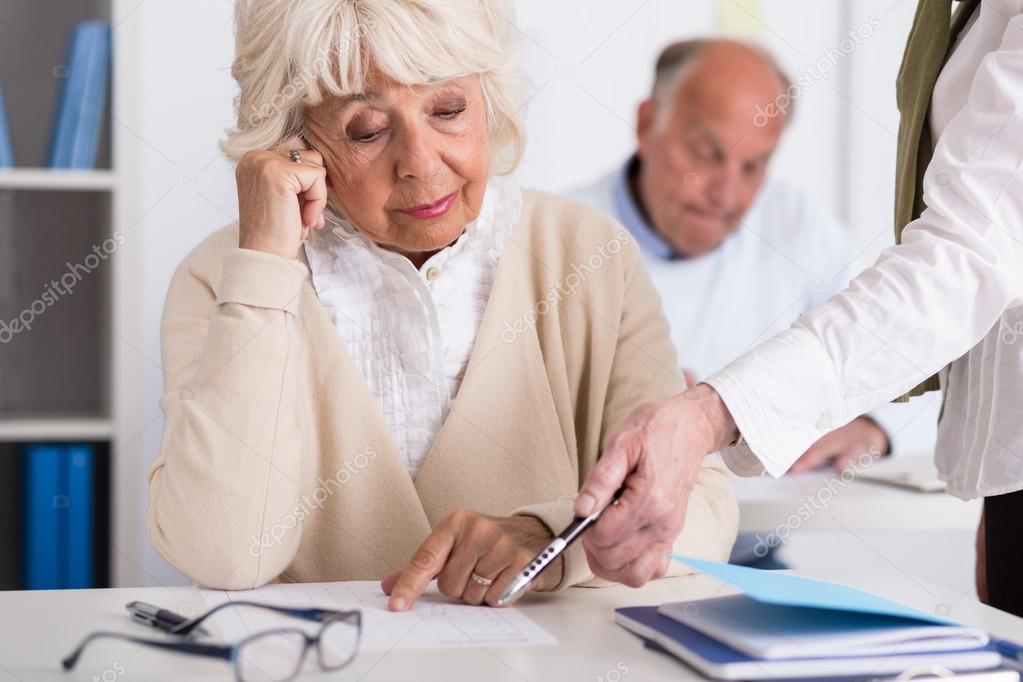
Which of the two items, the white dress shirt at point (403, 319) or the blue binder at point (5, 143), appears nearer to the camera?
the white dress shirt at point (403, 319)

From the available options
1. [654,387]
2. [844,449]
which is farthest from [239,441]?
[844,449]

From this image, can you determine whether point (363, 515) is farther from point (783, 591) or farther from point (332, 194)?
point (783, 591)

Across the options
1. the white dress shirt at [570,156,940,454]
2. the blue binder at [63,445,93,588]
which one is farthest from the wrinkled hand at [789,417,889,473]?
the blue binder at [63,445,93,588]

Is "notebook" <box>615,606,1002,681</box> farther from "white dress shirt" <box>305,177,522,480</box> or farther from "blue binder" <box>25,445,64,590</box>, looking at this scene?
"blue binder" <box>25,445,64,590</box>

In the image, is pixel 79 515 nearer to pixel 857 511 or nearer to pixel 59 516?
pixel 59 516

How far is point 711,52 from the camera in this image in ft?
11.9

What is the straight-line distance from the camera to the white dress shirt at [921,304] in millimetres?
1024

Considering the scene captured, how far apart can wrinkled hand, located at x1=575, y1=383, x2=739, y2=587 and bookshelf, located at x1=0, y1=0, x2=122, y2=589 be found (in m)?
1.87

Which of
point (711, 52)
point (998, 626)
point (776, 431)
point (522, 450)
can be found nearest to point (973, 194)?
point (776, 431)

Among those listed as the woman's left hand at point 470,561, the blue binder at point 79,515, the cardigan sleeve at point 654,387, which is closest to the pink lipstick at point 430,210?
the cardigan sleeve at point 654,387

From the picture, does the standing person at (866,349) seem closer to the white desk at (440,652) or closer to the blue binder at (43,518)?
the white desk at (440,652)

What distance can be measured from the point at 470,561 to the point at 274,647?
25 centimetres

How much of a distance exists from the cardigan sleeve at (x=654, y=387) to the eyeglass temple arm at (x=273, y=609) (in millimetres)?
309

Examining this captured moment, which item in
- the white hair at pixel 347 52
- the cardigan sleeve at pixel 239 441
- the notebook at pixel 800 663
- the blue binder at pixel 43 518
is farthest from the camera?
the blue binder at pixel 43 518
